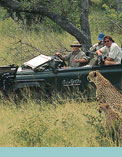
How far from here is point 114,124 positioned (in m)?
7.04

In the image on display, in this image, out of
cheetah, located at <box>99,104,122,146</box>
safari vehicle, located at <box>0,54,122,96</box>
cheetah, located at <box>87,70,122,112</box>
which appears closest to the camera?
cheetah, located at <box>99,104,122,146</box>

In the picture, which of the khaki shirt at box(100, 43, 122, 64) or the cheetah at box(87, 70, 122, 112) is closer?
the cheetah at box(87, 70, 122, 112)

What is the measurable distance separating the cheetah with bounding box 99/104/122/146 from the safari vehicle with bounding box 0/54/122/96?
226cm

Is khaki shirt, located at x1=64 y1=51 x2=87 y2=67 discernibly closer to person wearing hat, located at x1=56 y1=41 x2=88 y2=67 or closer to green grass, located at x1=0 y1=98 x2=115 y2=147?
person wearing hat, located at x1=56 y1=41 x2=88 y2=67

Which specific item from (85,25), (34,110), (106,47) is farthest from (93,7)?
(34,110)

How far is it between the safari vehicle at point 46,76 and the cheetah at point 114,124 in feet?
7.42

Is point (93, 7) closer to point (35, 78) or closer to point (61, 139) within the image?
point (35, 78)

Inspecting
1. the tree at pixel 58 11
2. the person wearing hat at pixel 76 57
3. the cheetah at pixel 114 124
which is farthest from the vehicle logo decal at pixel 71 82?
the tree at pixel 58 11

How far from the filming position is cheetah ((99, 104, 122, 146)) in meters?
6.93

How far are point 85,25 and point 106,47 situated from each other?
2.67 m

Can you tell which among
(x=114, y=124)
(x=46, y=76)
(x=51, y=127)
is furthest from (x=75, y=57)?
(x=114, y=124)

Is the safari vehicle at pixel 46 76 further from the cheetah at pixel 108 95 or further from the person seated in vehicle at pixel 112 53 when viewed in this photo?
the cheetah at pixel 108 95

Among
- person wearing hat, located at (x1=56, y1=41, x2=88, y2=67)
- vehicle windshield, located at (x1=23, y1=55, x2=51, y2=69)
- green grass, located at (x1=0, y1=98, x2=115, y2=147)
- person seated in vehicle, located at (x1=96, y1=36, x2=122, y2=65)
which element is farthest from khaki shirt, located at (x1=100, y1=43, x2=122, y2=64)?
green grass, located at (x1=0, y1=98, x2=115, y2=147)

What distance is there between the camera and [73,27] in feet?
41.6
